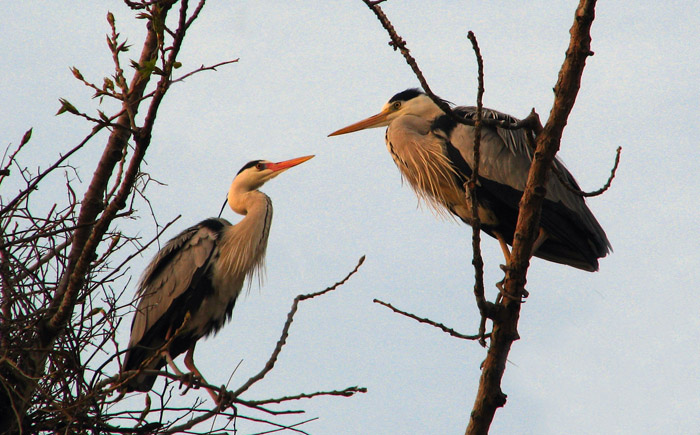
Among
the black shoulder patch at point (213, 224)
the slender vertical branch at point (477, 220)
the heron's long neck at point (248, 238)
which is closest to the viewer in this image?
the slender vertical branch at point (477, 220)

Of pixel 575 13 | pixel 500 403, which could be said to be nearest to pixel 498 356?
pixel 500 403

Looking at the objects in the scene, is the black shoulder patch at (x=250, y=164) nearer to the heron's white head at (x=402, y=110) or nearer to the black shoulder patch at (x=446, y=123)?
the heron's white head at (x=402, y=110)

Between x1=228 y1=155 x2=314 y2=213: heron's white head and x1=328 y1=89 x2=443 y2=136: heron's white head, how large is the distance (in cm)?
38

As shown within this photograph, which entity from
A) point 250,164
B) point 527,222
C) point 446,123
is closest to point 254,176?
point 250,164

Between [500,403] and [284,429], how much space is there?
2.49ft

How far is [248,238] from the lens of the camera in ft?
14.9

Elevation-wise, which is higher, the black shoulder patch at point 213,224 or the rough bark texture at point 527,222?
the black shoulder patch at point 213,224

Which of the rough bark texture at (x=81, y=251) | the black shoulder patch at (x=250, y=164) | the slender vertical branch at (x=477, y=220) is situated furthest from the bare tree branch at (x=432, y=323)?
the black shoulder patch at (x=250, y=164)

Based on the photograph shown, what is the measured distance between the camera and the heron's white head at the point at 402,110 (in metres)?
4.78

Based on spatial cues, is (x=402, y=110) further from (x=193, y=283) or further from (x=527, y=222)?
(x=527, y=222)

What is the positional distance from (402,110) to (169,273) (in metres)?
1.83

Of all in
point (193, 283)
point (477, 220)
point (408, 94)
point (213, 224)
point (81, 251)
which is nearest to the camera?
point (477, 220)

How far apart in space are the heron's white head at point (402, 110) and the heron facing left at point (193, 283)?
91cm

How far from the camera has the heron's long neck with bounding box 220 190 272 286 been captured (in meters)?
4.45
